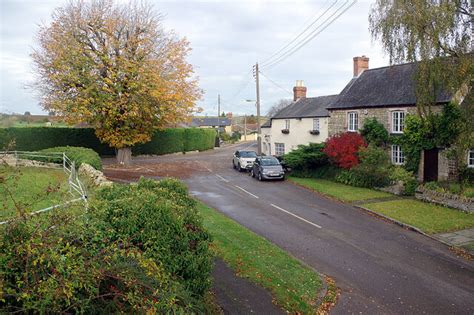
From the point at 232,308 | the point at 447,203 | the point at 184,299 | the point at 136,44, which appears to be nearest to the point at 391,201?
the point at 447,203

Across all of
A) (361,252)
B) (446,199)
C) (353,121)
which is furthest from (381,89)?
(361,252)

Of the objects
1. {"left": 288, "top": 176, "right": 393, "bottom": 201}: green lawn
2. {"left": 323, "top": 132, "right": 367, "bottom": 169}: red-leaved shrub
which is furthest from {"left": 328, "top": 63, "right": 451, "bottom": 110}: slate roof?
→ {"left": 288, "top": 176, "right": 393, "bottom": 201}: green lawn

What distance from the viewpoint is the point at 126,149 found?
34.6 meters

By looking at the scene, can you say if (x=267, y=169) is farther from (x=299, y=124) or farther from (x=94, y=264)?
(x=94, y=264)

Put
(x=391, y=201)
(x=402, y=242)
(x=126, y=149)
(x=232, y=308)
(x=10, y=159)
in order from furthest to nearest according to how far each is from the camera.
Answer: (x=126, y=149)
(x=10, y=159)
(x=391, y=201)
(x=402, y=242)
(x=232, y=308)

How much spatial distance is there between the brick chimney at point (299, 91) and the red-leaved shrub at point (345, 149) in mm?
18726

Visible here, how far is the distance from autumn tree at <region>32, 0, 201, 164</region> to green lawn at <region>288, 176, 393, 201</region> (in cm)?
1310

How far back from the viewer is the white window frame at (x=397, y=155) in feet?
82.7

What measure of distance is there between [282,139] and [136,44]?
19309mm

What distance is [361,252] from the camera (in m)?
12.4

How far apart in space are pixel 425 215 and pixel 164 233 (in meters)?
15.0

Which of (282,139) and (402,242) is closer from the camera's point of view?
(402,242)

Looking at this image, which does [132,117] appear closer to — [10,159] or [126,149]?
[126,149]

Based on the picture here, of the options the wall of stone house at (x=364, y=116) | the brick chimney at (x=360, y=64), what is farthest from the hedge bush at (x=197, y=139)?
the brick chimney at (x=360, y=64)
